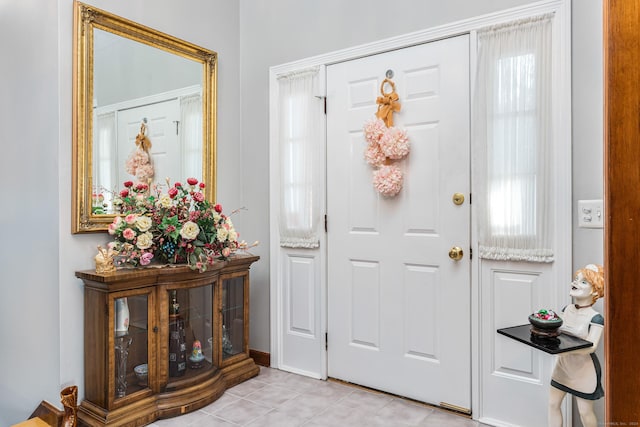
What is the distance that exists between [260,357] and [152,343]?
108cm

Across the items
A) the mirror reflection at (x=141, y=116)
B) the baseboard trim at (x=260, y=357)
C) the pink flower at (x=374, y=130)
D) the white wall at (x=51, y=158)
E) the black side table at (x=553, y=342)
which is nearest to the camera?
the black side table at (x=553, y=342)

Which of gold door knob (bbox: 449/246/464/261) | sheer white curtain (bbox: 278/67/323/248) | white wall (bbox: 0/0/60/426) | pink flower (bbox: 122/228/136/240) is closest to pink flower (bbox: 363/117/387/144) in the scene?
sheer white curtain (bbox: 278/67/323/248)

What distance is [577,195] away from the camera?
210 cm

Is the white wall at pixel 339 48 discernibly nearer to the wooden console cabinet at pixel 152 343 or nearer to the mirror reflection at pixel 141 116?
the mirror reflection at pixel 141 116

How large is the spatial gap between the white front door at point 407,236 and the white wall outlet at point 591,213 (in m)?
0.56

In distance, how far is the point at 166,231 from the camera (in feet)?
8.08

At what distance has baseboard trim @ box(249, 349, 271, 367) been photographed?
3226 millimetres

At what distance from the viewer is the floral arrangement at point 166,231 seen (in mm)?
2395

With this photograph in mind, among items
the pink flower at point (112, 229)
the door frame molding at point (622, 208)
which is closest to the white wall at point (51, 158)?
the pink flower at point (112, 229)

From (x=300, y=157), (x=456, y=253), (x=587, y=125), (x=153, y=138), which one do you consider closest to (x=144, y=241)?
(x=153, y=138)

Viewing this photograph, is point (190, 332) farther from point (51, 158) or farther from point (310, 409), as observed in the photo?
point (51, 158)

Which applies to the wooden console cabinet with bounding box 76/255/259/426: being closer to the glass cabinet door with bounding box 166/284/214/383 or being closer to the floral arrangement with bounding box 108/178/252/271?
the glass cabinet door with bounding box 166/284/214/383

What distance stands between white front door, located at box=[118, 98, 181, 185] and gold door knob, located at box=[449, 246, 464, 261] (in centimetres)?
188

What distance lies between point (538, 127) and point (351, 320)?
1.63 metres
